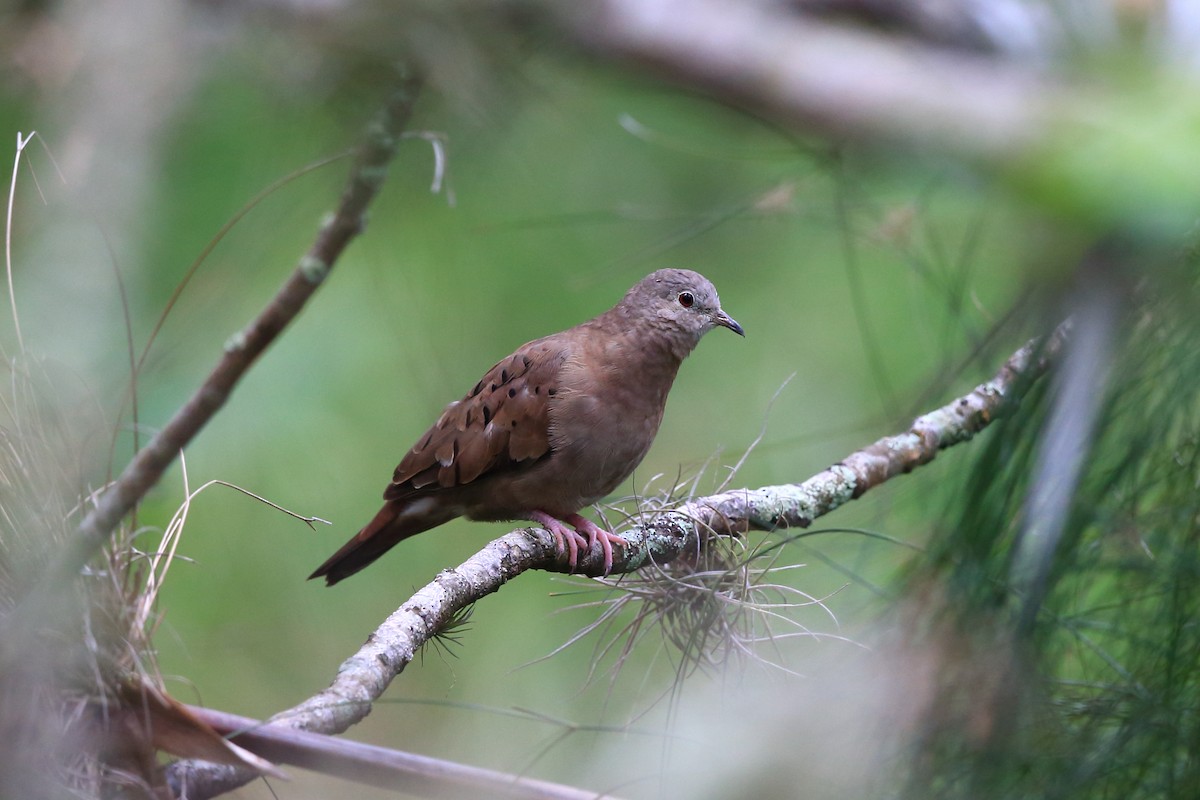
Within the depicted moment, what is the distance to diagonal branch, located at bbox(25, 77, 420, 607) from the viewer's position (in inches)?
62.1

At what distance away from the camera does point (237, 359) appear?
5.70 ft

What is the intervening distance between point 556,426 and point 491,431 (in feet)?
0.69

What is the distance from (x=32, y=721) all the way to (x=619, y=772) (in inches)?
36.7

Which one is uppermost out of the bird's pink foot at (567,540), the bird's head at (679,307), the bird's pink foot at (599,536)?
the bird's head at (679,307)

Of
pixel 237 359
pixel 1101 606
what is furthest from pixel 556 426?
pixel 1101 606

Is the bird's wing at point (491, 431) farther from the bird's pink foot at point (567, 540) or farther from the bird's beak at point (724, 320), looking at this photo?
the bird's beak at point (724, 320)

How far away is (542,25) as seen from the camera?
4.32m

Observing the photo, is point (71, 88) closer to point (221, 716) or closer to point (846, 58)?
point (846, 58)

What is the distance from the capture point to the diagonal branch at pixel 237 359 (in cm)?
158

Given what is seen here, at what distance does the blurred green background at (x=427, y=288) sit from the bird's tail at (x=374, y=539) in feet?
1.39

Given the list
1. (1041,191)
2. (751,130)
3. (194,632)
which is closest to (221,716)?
(1041,191)

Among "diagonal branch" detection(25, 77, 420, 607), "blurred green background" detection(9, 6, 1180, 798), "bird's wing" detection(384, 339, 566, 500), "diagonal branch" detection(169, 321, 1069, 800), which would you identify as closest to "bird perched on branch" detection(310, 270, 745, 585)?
"bird's wing" detection(384, 339, 566, 500)

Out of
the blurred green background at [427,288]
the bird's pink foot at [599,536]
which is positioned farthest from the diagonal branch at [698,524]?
the blurred green background at [427,288]

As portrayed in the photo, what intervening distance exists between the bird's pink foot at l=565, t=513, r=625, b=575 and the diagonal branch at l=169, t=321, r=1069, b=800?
0.03 metres
